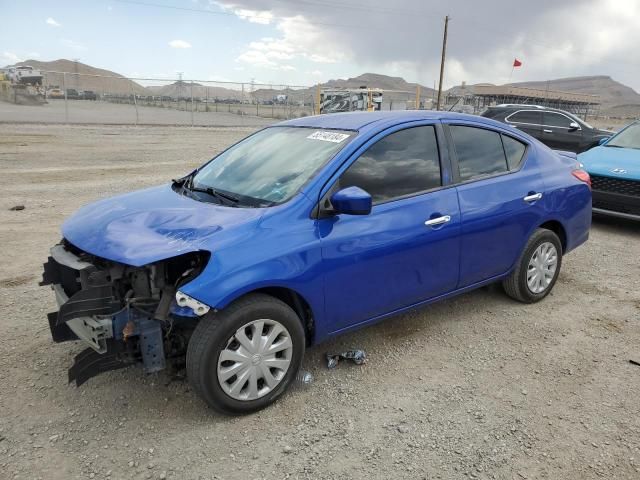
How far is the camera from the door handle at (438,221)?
11.5ft

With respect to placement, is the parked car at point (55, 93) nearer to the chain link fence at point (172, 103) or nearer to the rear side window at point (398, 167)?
the chain link fence at point (172, 103)

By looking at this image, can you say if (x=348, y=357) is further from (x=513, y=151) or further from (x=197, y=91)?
(x=197, y=91)

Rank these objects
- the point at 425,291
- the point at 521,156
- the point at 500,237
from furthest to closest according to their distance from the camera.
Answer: the point at 521,156
the point at 500,237
the point at 425,291

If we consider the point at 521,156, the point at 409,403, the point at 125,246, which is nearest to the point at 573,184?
the point at 521,156

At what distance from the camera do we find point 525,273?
4414mm

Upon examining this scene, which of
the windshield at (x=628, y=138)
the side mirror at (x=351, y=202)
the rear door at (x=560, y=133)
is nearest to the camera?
the side mirror at (x=351, y=202)

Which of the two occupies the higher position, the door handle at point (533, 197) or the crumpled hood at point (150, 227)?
the door handle at point (533, 197)

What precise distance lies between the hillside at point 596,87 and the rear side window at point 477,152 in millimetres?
177904

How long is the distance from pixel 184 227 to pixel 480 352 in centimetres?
236

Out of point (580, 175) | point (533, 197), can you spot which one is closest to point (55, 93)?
point (580, 175)

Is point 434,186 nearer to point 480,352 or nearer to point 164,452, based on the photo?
point 480,352

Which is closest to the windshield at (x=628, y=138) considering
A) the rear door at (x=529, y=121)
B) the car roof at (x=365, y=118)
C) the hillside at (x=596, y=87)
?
the rear door at (x=529, y=121)

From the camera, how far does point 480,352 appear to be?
12.4ft

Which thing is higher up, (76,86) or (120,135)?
(76,86)
